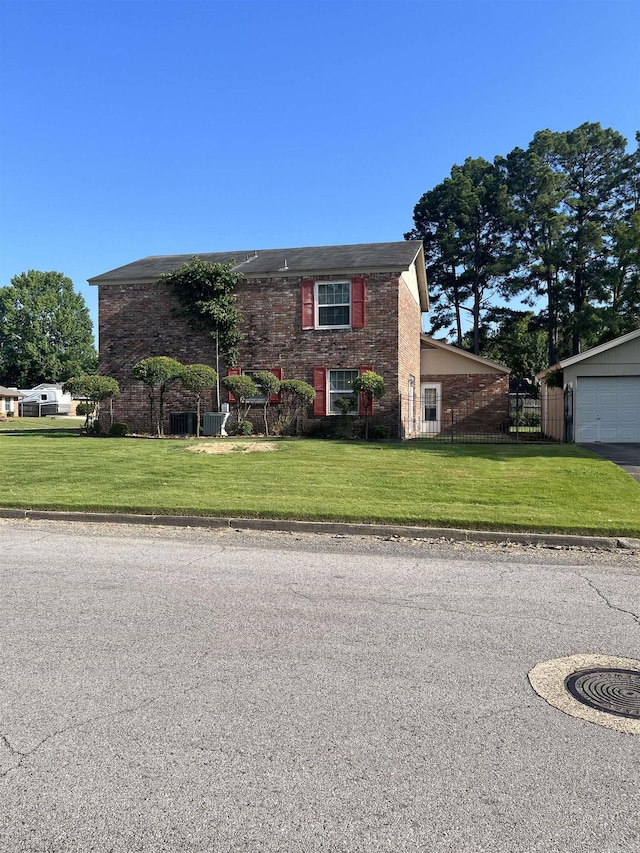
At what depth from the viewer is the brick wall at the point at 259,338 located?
20938 mm

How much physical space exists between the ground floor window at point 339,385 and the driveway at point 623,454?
7.91m

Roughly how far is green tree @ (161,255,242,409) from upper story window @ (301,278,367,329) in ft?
8.33

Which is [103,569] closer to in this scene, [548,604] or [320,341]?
[548,604]

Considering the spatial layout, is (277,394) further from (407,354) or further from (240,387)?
(407,354)

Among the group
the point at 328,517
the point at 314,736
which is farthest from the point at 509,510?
the point at 314,736

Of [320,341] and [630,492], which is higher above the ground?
[320,341]

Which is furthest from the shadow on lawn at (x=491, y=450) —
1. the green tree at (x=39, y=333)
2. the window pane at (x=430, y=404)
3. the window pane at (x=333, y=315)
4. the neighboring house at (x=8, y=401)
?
the green tree at (x=39, y=333)

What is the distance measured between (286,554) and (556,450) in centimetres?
1156

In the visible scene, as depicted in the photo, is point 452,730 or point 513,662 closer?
point 452,730

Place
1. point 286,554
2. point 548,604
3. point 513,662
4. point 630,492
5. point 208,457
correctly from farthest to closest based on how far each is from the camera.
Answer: point 208,457, point 630,492, point 286,554, point 548,604, point 513,662

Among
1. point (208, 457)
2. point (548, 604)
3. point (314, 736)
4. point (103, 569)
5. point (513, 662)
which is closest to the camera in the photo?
point (314, 736)

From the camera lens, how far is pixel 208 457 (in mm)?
14484

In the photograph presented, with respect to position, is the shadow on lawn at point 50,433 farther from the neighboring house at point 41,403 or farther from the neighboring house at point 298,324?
the neighboring house at point 41,403

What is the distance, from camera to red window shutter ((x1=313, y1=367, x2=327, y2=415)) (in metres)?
21.1
